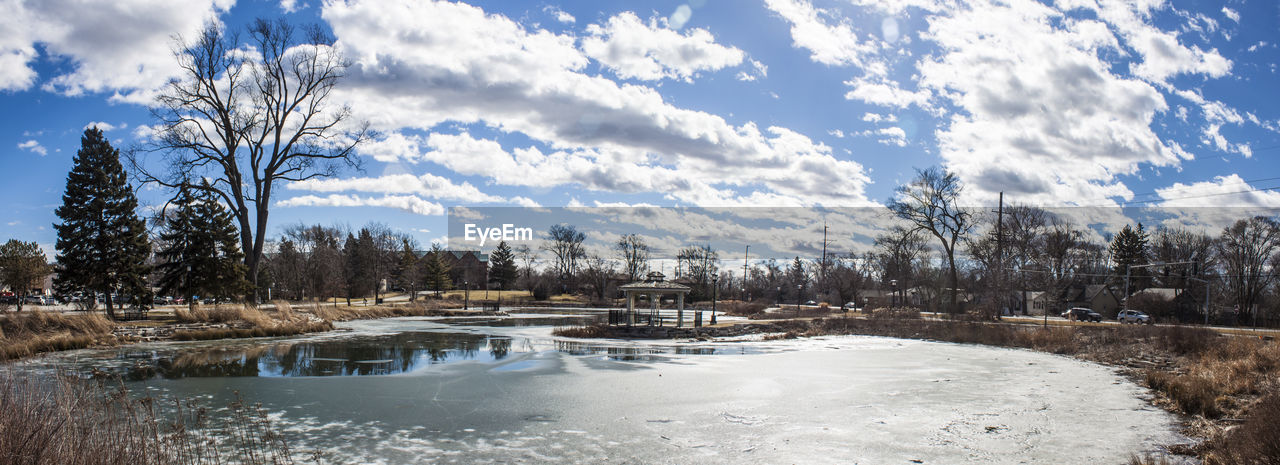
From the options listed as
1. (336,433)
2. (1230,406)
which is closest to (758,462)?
(336,433)

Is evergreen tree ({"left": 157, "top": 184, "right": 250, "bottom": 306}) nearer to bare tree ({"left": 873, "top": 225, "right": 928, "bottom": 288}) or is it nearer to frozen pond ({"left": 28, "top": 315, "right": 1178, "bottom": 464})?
frozen pond ({"left": 28, "top": 315, "right": 1178, "bottom": 464})

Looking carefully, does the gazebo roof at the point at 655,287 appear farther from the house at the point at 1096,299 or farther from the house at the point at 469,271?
the house at the point at 469,271

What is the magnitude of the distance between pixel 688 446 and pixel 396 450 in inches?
138

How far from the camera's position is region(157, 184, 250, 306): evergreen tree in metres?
38.4

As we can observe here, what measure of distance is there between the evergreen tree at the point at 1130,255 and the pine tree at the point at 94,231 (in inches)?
3072

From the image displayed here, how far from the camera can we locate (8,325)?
18.9 meters

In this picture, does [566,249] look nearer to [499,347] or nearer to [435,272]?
[435,272]

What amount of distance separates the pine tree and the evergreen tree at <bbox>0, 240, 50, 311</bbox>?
1696cm

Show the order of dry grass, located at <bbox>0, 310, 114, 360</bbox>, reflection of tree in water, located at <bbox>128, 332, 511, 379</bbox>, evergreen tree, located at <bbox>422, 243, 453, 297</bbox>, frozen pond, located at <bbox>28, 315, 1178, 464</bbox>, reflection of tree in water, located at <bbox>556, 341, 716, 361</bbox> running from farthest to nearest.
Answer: evergreen tree, located at <bbox>422, 243, 453, 297</bbox>
reflection of tree in water, located at <bbox>556, 341, 716, 361</bbox>
dry grass, located at <bbox>0, 310, 114, 360</bbox>
reflection of tree in water, located at <bbox>128, 332, 511, 379</bbox>
frozen pond, located at <bbox>28, 315, 1178, 464</bbox>

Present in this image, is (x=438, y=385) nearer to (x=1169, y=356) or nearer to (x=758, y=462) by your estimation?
(x=758, y=462)

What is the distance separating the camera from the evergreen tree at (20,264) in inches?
1789

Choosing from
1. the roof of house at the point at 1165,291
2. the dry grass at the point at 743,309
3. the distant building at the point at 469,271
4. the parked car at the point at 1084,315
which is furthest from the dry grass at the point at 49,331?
the distant building at the point at 469,271

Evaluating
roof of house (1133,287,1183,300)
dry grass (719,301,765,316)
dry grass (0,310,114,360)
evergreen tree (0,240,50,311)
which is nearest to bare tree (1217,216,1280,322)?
roof of house (1133,287,1183,300)

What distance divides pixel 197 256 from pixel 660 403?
36470 mm
